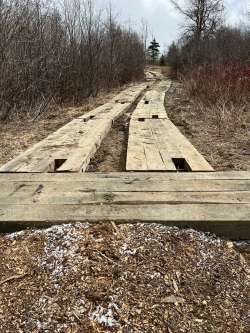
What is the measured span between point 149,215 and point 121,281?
0.63m

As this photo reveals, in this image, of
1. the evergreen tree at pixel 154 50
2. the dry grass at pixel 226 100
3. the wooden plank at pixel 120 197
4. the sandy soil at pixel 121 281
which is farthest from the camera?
the evergreen tree at pixel 154 50

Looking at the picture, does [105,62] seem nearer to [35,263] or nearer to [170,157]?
[170,157]

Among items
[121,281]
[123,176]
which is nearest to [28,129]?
[123,176]

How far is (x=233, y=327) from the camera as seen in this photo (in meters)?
1.69

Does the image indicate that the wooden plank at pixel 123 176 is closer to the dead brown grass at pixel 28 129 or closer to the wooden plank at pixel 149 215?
the wooden plank at pixel 149 215

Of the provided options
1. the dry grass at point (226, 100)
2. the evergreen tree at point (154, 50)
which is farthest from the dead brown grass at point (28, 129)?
the evergreen tree at point (154, 50)

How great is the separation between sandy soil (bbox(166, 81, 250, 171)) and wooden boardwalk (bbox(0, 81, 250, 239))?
17.2 inches

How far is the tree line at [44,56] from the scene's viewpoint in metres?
7.32

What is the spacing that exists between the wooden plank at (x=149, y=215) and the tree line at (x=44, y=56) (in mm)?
5173

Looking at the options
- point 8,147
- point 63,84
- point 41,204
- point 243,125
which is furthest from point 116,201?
point 63,84

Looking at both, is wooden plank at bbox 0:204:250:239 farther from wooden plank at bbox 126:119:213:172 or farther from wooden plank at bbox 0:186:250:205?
wooden plank at bbox 126:119:213:172

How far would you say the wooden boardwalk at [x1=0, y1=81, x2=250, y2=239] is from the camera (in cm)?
242

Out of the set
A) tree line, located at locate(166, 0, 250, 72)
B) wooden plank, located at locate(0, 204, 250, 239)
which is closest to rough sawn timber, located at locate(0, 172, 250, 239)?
wooden plank, located at locate(0, 204, 250, 239)

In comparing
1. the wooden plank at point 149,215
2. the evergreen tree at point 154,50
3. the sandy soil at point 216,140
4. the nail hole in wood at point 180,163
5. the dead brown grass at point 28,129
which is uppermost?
the evergreen tree at point 154,50
